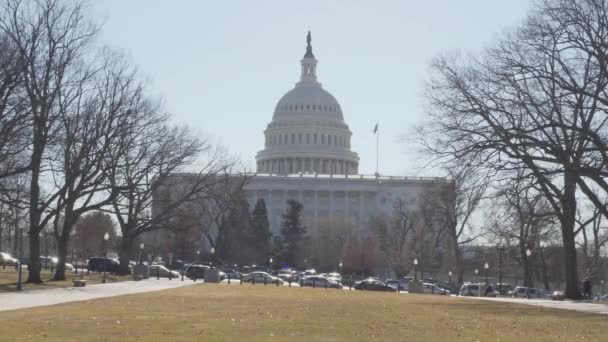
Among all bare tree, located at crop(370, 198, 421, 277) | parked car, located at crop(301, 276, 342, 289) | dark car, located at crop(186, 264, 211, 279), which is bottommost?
parked car, located at crop(301, 276, 342, 289)

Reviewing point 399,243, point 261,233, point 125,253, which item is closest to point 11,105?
point 125,253

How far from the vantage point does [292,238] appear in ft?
421

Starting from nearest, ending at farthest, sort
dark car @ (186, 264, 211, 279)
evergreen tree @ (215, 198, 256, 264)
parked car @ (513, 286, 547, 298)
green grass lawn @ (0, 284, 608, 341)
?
green grass lawn @ (0, 284, 608, 341), parked car @ (513, 286, 547, 298), dark car @ (186, 264, 211, 279), evergreen tree @ (215, 198, 256, 264)

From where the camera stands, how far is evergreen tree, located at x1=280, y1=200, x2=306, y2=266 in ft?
413

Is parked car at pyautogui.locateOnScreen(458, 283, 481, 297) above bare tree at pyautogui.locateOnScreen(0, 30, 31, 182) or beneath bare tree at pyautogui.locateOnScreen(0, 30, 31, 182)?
beneath

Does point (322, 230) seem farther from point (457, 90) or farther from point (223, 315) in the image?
point (223, 315)

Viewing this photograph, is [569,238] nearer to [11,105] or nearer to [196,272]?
[11,105]

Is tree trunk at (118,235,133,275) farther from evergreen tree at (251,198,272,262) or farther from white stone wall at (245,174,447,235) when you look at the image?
white stone wall at (245,174,447,235)

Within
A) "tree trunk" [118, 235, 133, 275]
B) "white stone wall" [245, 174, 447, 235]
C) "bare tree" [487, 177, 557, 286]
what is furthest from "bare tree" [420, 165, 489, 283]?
"white stone wall" [245, 174, 447, 235]

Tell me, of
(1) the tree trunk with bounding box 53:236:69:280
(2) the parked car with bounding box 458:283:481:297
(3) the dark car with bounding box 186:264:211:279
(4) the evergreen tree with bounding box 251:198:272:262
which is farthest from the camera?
(4) the evergreen tree with bounding box 251:198:272:262

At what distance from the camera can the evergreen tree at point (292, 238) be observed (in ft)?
413

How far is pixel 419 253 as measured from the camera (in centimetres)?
10012

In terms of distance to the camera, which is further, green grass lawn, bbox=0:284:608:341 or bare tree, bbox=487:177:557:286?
bare tree, bbox=487:177:557:286

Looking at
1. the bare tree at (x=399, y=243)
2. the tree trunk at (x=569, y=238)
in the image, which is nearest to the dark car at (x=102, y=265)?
the bare tree at (x=399, y=243)
